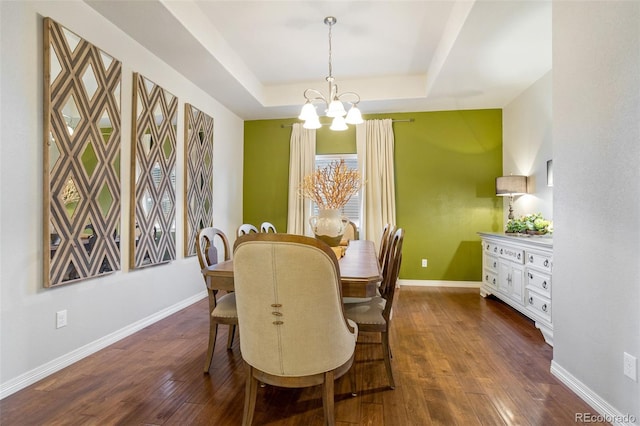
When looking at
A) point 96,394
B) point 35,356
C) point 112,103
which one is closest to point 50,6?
point 112,103

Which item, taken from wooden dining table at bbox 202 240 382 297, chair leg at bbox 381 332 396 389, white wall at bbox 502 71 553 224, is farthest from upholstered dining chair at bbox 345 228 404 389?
white wall at bbox 502 71 553 224

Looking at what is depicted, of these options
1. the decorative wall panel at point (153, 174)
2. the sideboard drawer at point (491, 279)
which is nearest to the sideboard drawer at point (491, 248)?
the sideboard drawer at point (491, 279)

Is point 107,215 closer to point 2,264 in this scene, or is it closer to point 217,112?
point 2,264

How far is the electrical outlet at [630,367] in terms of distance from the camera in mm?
1431

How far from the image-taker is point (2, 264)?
1815mm

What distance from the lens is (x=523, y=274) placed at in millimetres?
3094

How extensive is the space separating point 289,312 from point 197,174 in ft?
10.1

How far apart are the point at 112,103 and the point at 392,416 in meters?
3.07

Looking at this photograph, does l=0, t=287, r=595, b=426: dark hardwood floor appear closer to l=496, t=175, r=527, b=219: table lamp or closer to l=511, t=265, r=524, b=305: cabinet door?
l=511, t=265, r=524, b=305: cabinet door

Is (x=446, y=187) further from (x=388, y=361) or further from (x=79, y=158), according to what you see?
(x=79, y=158)

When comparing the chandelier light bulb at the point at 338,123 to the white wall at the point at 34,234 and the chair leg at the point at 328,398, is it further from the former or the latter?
the chair leg at the point at 328,398

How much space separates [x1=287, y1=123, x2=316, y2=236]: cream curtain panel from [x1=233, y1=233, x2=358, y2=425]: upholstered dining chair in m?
3.58

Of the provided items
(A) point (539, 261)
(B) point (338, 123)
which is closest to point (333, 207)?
(B) point (338, 123)

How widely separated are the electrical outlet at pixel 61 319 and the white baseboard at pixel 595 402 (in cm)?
324
